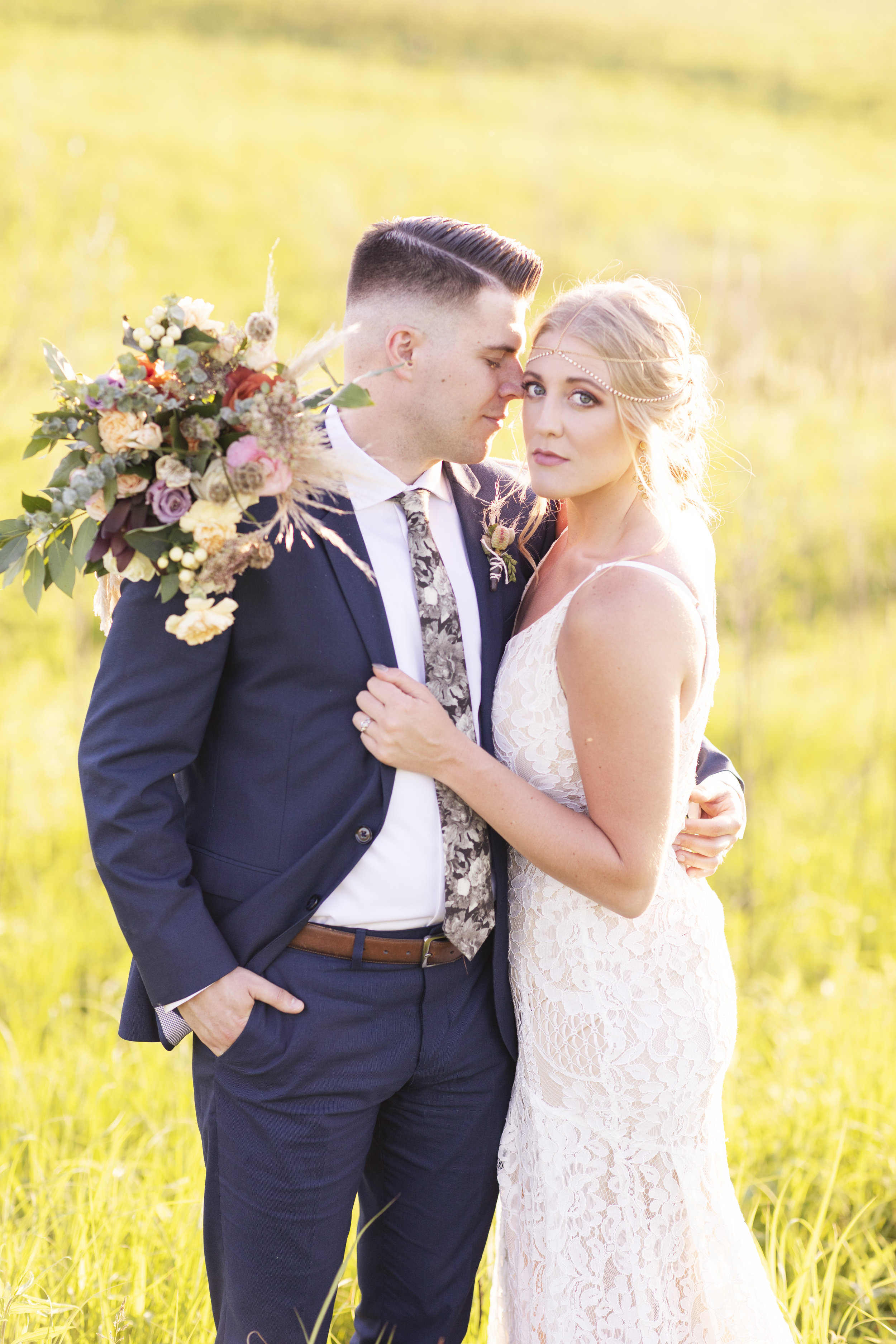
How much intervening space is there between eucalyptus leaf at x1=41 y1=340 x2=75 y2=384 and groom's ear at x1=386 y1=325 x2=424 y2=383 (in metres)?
0.87

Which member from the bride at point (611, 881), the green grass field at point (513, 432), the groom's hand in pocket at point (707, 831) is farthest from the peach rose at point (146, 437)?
the groom's hand in pocket at point (707, 831)

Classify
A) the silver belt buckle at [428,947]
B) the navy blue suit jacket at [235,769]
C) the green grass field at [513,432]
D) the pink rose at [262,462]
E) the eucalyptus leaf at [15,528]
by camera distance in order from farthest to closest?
the green grass field at [513,432] → the silver belt buckle at [428,947] → the navy blue suit jacket at [235,769] → the eucalyptus leaf at [15,528] → the pink rose at [262,462]

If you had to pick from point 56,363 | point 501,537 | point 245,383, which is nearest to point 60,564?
point 56,363

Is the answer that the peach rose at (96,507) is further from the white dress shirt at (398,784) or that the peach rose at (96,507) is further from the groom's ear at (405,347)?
the groom's ear at (405,347)

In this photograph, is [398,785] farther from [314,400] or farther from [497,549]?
[314,400]

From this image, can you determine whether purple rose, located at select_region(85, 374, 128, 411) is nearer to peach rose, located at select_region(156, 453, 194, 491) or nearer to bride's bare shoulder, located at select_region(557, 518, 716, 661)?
peach rose, located at select_region(156, 453, 194, 491)

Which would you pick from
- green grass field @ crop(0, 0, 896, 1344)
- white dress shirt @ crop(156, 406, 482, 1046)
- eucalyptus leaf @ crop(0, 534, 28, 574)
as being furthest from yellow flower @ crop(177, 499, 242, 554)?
green grass field @ crop(0, 0, 896, 1344)

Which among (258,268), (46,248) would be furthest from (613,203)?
(46,248)

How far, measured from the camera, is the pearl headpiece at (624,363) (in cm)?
237

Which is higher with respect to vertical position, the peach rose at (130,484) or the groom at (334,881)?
the peach rose at (130,484)

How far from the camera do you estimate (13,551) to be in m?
1.95

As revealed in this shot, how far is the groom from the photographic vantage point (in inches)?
85.7

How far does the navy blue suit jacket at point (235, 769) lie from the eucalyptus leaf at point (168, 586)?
14cm

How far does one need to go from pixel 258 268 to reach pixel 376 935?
53.7 feet
